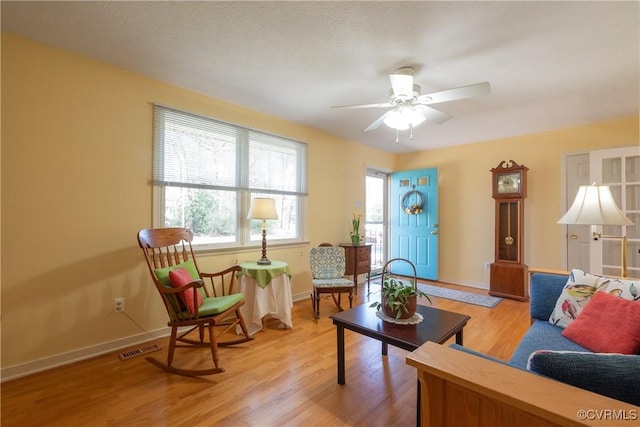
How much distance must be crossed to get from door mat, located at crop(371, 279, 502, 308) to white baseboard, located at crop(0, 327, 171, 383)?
3552 millimetres

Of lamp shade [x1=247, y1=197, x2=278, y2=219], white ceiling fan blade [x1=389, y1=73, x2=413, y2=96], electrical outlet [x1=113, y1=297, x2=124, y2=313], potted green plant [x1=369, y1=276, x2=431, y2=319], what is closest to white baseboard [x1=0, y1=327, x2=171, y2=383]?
electrical outlet [x1=113, y1=297, x2=124, y2=313]

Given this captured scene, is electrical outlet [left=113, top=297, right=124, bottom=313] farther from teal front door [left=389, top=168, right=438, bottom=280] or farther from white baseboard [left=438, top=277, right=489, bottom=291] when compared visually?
white baseboard [left=438, top=277, right=489, bottom=291]

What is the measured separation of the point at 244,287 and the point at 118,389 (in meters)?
1.20

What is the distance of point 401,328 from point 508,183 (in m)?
3.44

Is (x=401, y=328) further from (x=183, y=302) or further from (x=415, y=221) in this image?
(x=415, y=221)

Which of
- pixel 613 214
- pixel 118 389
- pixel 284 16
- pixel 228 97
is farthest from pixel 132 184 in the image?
pixel 613 214

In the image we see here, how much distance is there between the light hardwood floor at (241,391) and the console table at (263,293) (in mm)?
284

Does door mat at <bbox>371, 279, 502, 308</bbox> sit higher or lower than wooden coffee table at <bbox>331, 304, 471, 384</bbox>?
lower

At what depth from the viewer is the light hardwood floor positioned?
159 centimetres

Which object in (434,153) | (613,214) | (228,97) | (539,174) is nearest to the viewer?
(613,214)

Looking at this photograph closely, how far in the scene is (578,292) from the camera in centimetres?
177

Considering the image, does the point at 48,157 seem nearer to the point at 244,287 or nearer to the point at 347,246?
the point at 244,287

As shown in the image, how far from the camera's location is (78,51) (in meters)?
2.20

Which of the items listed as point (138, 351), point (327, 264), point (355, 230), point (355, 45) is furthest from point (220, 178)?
point (355, 230)
